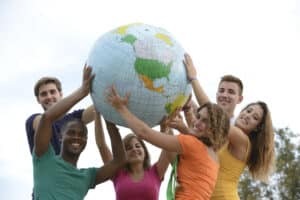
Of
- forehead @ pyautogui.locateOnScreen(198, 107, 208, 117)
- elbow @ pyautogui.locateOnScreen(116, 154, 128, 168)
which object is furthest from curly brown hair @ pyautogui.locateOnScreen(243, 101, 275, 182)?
elbow @ pyautogui.locateOnScreen(116, 154, 128, 168)

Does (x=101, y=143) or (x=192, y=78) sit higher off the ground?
(x=192, y=78)

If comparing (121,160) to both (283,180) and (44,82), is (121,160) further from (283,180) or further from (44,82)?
(283,180)

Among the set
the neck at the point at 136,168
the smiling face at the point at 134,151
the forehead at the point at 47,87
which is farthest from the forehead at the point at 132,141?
the forehead at the point at 47,87

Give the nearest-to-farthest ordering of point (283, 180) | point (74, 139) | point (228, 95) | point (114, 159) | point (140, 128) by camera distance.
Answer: point (140, 128) → point (74, 139) → point (114, 159) → point (228, 95) → point (283, 180)

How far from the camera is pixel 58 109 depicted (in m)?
6.89

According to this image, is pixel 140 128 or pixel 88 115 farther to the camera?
pixel 88 115

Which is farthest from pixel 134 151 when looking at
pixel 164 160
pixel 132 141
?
pixel 164 160

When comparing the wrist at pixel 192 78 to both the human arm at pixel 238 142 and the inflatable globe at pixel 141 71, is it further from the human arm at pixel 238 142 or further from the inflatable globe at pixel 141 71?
the human arm at pixel 238 142

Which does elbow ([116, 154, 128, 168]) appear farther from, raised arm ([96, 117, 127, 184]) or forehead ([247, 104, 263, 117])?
forehead ([247, 104, 263, 117])

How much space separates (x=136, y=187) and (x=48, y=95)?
4.70 feet

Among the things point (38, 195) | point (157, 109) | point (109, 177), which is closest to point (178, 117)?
point (157, 109)

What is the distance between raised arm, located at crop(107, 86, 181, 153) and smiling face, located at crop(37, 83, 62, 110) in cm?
145

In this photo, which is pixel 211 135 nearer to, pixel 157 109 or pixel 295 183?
pixel 157 109

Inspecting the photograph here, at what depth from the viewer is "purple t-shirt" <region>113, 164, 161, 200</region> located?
7742 millimetres
